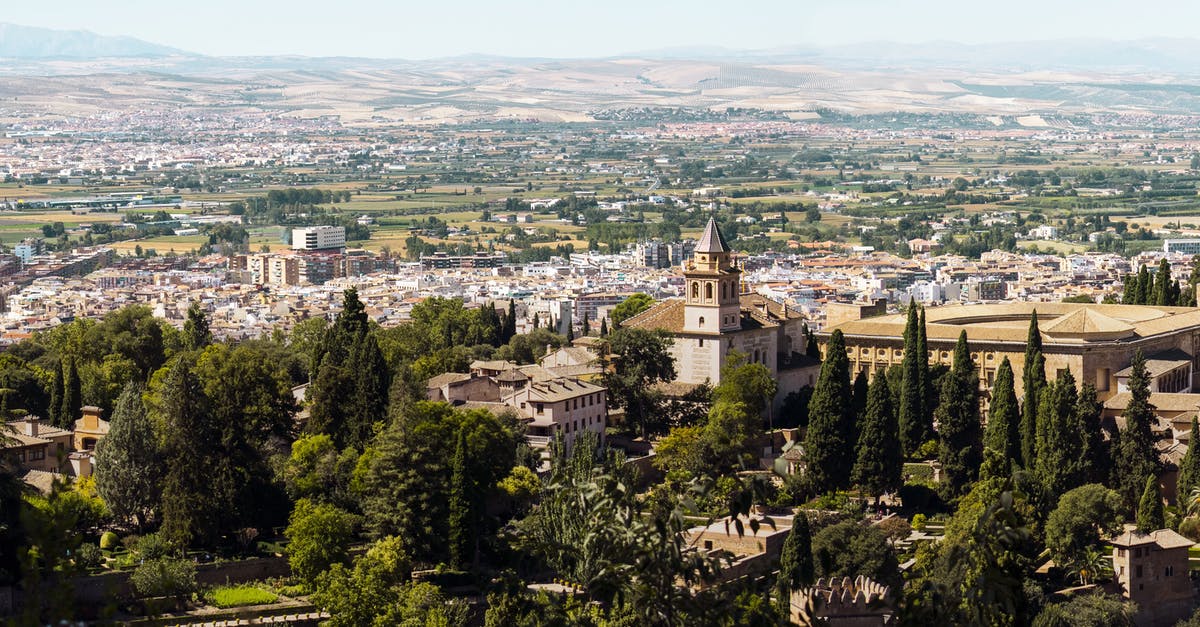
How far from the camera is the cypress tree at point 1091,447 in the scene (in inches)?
1500

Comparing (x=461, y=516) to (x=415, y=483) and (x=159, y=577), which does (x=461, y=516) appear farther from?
(x=159, y=577)

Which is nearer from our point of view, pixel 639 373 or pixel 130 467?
pixel 130 467

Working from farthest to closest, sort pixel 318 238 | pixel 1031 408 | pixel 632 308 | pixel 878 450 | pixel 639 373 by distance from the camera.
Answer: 1. pixel 318 238
2. pixel 632 308
3. pixel 639 373
4. pixel 1031 408
5. pixel 878 450

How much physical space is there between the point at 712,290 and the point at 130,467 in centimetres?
1504

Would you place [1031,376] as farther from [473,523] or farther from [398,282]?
[398,282]

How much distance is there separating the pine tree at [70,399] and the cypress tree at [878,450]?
14.8m

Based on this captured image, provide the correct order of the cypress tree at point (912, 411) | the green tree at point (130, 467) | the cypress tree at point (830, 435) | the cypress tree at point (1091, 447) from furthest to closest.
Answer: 1. the cypress tree at point (912, 411)
2. the cypress tree at point (830, 435)
3. the cypress tree at point (1091, 447)
4. the green tree at point (130, 467)

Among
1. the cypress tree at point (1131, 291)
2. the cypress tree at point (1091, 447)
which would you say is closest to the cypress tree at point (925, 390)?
the cypress tree at point (1091, 447)

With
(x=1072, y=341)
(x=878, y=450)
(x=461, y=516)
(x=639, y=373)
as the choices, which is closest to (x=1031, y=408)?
(x=878, y=450)

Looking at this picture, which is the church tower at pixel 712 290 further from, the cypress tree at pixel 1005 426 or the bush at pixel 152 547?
the bush at pixel 152 547

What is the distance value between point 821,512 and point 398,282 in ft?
205

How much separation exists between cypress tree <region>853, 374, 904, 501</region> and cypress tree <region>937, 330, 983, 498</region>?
1.06 meters

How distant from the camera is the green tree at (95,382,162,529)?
34031mm

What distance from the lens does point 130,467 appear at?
34156mm
